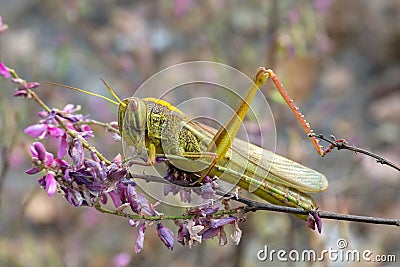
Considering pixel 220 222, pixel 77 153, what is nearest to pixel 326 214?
pixel 220 222

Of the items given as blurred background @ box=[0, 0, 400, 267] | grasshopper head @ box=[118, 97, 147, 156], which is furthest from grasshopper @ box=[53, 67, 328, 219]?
blurred background @ box=[0, 0, 400, 267]

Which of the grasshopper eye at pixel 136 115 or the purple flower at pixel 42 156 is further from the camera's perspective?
the grasshopper eye at pixel 136 115

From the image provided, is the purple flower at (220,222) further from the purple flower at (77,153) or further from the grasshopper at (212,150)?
the purple flower at (77,153)

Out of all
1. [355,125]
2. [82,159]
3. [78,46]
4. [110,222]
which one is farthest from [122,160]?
[78,46]

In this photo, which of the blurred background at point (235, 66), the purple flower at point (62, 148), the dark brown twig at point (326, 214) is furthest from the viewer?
the blurred background at point (235, 66)

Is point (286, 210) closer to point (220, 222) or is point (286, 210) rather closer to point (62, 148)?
point (220, 222)

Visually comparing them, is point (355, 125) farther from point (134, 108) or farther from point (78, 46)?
point (134, 108)

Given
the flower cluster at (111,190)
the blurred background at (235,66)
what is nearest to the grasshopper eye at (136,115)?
the flower cluster at (111,190)
